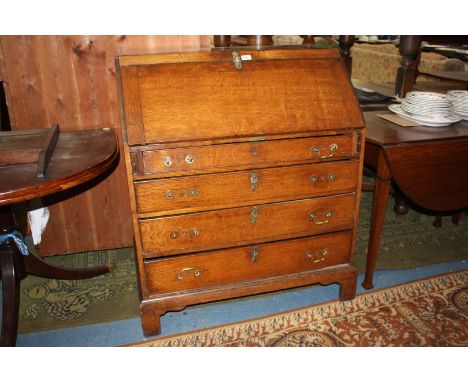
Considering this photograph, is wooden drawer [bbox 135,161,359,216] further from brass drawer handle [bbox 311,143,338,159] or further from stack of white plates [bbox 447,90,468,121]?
stack of white plates [bbox 447,90,468,121]

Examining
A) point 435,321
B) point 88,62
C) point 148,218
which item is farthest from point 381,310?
point 88,62

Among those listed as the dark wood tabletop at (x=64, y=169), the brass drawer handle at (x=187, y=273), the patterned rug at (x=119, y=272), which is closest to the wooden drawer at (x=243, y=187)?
the dark wood tabletop at (x=64, y=169)

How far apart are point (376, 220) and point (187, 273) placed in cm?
109

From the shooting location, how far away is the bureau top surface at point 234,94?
1.72 m

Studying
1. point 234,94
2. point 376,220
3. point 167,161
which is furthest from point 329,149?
A: point 167,161

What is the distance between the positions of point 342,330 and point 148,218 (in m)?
1.15

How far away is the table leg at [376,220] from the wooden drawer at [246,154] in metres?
0.35

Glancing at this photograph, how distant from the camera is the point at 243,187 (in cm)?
189

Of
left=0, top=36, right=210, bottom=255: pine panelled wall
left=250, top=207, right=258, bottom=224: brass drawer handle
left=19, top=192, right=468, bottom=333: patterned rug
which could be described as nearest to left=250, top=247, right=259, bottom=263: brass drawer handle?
left=250, top=207, right=258, bottom=224: brass drawer handle

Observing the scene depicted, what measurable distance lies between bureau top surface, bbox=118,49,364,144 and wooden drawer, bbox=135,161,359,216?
0.19 metres

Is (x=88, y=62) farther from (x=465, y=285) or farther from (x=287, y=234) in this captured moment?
(x=465, y=285)

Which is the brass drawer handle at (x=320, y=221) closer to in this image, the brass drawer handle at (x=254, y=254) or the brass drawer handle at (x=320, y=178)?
the brass drawer handle at (x=320, y=178)

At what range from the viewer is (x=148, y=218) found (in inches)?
71.9

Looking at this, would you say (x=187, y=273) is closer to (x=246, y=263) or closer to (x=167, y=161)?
(x=246, y=263)
